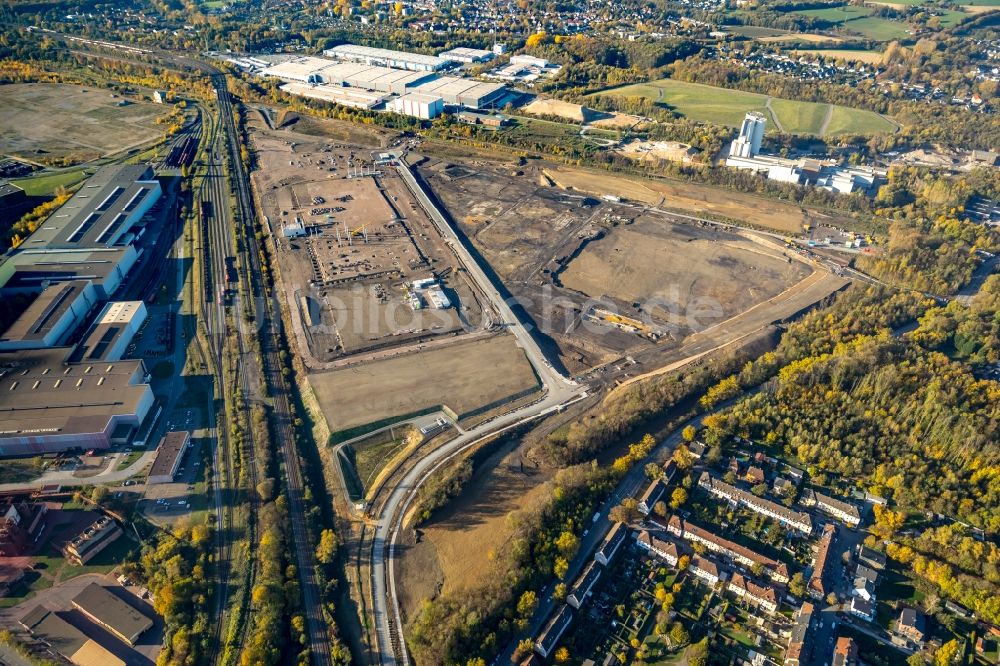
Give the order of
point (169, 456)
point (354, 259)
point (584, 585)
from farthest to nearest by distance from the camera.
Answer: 1. point (354, 259)
2. point (169, 456)
3. point (584, 585)

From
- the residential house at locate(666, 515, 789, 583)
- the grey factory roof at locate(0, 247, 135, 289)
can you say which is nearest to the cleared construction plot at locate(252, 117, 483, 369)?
the grey factory roof at locate(0, 247, 135, 289)

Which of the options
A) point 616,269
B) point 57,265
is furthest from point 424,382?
point 57,265

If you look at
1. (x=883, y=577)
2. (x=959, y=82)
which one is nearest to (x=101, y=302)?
(x=883, y=577)

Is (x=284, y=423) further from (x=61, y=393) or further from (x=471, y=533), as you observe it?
(x=471, y=533)

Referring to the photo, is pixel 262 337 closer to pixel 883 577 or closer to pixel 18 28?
pixel 883 577

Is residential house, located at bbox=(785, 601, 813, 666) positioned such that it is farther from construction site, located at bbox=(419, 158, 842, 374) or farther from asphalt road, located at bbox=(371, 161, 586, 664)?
construction site, located at bbox=(419, 158, 842, 374)

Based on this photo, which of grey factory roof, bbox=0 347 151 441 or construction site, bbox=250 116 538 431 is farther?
construction site, bbox=250 116 538 431
